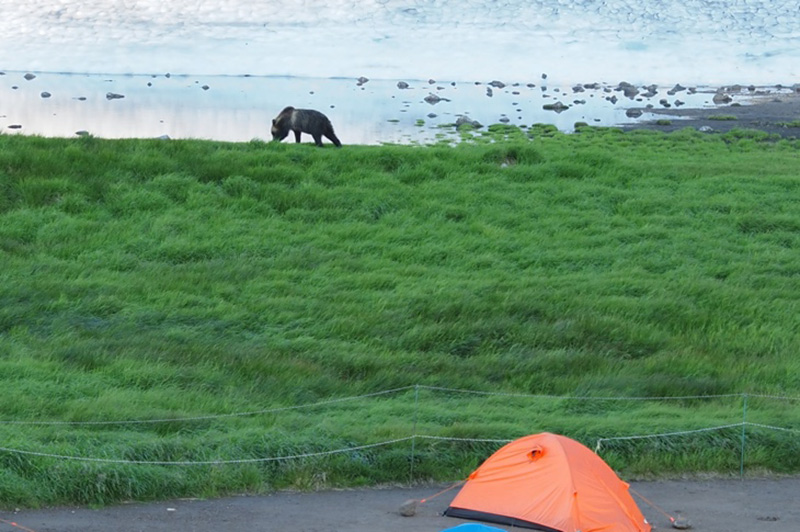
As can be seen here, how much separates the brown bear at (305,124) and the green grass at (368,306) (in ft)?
6.94

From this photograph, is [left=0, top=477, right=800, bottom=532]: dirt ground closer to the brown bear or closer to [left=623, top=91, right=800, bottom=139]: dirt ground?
the brown bear

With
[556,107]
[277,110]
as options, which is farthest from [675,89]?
[277,110]

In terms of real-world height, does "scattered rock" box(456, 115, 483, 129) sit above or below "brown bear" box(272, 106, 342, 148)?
below

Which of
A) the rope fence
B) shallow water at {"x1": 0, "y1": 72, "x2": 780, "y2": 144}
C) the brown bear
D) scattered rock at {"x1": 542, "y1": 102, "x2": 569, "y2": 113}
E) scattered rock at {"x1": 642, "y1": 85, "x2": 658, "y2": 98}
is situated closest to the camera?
the rope fence

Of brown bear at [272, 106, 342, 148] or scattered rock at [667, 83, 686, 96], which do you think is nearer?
brown bear at [272, 106, 342, 148]

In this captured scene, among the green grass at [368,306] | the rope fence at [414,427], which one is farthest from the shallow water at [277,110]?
the rope fence at [414,427]

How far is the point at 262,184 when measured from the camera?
18859 mm

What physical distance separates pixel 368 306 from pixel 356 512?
588 centimetres

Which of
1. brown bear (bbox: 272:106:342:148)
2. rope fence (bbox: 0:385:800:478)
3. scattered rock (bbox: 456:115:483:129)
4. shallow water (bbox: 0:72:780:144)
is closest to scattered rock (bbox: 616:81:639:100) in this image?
shallow water (bbox: 0:72:780:144)

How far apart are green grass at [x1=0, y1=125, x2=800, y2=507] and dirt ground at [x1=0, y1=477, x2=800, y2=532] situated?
0.23m

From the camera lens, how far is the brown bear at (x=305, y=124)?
910 inches

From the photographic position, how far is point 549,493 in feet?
25.3

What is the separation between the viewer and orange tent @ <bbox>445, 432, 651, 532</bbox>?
24.9 ft

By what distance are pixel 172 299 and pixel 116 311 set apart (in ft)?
2.57
